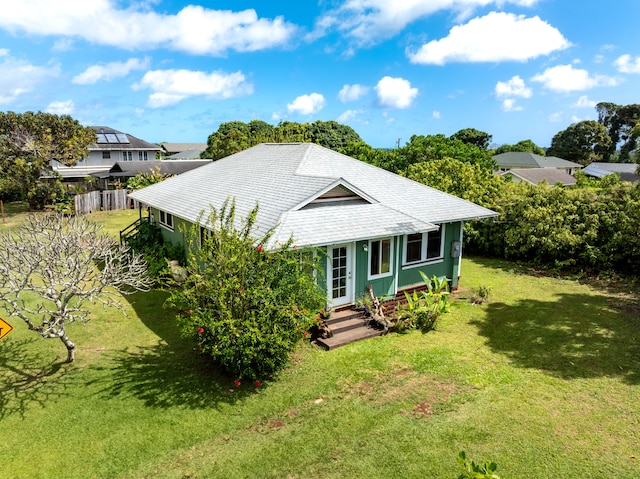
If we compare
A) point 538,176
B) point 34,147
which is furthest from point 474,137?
point 34,147

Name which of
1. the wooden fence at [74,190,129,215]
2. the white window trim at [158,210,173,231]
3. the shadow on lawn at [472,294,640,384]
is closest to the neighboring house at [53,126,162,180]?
the wooden fence at [74,190,129,215]

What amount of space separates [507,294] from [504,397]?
7601 mm

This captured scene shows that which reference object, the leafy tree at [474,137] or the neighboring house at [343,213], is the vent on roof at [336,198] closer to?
the neighboring house at [343,213]

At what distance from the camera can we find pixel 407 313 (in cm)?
1266

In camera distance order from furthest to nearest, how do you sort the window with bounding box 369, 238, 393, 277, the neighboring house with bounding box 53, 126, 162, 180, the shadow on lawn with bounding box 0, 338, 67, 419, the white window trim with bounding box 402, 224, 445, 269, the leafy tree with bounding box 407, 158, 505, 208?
the neighboring house with bounding box 53, 126, 162, 180
the leafy tree with bounding box 407, 158, 505, 208
the white window trim with bounding box 402, 224, 445, 269
the window with bounding box 369, 238, 393, 277
the shadow on lawn with bounding box 0, 338, 67, 419

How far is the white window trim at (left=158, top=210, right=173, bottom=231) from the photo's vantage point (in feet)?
62.1

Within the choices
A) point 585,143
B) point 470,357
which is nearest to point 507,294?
point 470,357

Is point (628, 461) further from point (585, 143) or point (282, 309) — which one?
point (585, 143)

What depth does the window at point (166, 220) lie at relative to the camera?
1895cm

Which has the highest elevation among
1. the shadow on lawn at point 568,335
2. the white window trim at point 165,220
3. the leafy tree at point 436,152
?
the leafy tree at point 436,152

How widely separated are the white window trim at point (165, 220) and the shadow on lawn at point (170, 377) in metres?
7.78

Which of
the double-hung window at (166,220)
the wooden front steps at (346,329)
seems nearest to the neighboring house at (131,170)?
the double-hung window at (166,220)

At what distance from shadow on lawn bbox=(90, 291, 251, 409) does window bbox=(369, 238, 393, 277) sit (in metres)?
5.75

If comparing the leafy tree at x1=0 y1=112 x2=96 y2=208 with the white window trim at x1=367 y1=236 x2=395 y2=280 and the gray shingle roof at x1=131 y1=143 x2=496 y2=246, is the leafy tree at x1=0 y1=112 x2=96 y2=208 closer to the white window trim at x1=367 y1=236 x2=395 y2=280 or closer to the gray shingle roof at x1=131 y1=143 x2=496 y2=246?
the gray shingle roof at x1=131 y1=143 x2=496 y2=246
